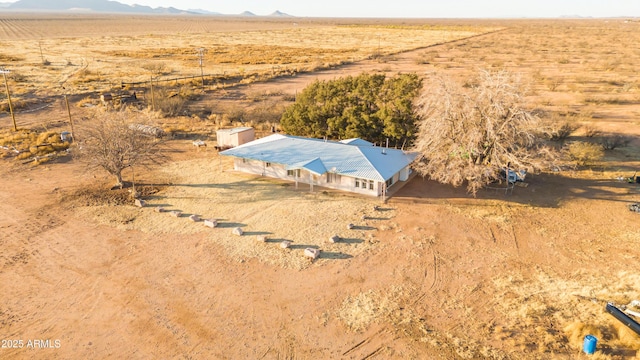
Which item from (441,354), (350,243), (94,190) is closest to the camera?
(441,354)

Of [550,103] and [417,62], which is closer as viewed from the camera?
[550,103]

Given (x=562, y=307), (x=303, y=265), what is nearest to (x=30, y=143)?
(x=303, y=265)

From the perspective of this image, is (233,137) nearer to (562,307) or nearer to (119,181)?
(119,181)

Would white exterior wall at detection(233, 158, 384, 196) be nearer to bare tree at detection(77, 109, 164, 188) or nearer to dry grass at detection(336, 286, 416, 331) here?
bare tree at detection(77, 109, 164, 188)

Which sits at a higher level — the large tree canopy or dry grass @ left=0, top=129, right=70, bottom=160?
the large tree canopy

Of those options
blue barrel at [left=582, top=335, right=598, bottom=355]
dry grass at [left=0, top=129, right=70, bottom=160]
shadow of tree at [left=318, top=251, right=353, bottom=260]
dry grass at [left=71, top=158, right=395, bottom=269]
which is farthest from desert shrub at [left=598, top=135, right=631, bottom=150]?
dry grass at [left=0, top=129, right=70, bottom=160]

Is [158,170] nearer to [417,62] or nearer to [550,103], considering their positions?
[550,103]

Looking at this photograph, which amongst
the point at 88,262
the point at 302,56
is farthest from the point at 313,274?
the point at 302,56

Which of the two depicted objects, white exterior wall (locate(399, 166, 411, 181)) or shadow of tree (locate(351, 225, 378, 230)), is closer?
shadow of tree (locate(351, 225, 378, 230))
